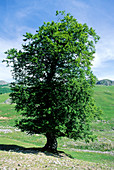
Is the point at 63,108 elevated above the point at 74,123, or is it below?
above

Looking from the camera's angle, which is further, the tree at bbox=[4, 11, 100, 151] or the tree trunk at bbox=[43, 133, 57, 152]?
the tree trunk at bbox=[43, 133, 57, 152]

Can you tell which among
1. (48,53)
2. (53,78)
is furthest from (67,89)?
(48,53)

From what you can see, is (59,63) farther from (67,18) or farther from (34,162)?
(34,162)

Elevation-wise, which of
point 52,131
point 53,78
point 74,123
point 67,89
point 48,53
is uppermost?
point 48,53

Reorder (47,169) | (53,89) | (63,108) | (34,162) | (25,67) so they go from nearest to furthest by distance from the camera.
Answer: (47,169) → (34,162) → (63,108) → (53,89) → (25,67)

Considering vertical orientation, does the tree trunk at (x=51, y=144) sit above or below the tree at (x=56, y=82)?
below

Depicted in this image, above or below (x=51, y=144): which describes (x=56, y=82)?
above

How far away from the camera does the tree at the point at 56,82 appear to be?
20.7 metres

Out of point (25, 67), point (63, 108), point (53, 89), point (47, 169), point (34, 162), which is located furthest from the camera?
point (25, 67)

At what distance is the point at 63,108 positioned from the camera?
66.4 feet

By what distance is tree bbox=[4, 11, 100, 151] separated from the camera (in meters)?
20.7

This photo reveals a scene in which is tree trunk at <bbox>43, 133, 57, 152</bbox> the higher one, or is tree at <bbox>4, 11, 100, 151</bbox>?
tree at <bbox>4, 11, 100, 151</bbox>

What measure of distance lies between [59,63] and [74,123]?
28.5 ft

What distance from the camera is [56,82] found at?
22.1 metres
